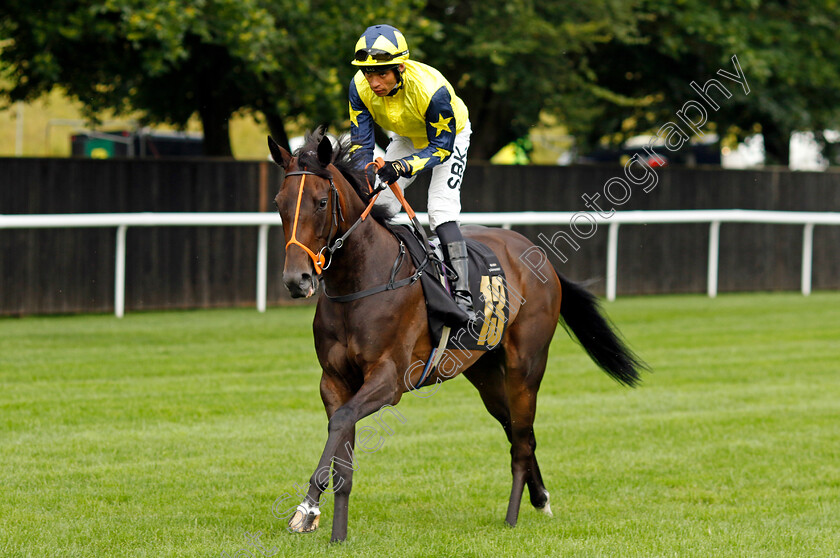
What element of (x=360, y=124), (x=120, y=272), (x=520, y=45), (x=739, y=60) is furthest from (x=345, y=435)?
(x=739, y=60)

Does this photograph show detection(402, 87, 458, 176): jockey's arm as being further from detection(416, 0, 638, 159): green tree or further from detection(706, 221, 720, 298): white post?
detection(706, 221, 720, 298): white post

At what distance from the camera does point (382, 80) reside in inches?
177

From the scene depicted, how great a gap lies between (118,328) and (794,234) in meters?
10.0

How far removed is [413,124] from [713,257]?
10.3 meters

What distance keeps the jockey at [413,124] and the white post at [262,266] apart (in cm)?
637

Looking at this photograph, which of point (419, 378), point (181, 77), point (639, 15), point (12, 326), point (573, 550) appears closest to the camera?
point (573, 550)

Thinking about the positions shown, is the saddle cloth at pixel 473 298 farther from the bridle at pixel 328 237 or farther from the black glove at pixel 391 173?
the bridle at pixel 328 237

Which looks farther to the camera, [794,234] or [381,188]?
[794,234]

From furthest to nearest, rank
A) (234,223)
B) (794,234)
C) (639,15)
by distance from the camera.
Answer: (794,234), (639,15), (234,223)

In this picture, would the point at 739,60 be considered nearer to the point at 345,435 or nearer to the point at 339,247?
the point at 339,247

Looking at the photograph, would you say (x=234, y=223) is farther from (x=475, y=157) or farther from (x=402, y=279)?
(x=402, y=279)

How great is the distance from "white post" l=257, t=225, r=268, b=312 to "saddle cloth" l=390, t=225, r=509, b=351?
6303mm

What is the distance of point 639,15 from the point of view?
14.5 m

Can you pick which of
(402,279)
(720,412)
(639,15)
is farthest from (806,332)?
(402,279)
